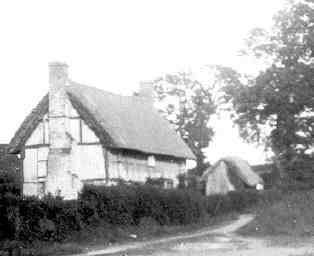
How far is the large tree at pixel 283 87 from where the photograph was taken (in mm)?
47344

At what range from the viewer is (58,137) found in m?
38.8

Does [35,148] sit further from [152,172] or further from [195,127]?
[195,127]

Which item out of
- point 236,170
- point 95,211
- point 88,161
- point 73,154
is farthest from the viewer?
point 236,170

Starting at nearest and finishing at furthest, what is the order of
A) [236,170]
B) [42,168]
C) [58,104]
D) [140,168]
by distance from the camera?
[58,104] → [42,168] → [140,168] → [236,170]

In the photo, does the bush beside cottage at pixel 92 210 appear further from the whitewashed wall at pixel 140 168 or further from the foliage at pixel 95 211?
the whitewashed wall at pixel 140 168

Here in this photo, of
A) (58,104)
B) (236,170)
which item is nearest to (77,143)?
(58,104)

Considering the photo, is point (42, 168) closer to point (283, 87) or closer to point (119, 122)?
point (119, 122)

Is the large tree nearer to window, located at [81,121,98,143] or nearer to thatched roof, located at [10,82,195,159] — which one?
thatched roof, located at [10,82,195,159]

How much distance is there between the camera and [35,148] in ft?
143

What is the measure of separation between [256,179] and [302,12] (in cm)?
2889

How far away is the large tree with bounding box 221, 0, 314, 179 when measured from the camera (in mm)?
47344

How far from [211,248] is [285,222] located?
345 inches

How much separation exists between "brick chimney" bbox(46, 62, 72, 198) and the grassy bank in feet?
34.2

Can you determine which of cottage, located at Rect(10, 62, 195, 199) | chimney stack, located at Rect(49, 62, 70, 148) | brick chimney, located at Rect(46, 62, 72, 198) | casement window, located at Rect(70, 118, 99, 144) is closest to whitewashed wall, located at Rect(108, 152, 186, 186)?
cottage, located at Rect(10, 62, 195, 199)
